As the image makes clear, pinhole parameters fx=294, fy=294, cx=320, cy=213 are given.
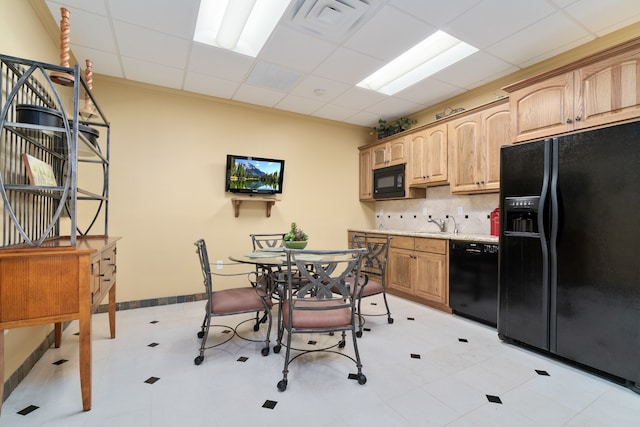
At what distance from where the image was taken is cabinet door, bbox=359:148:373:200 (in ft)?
16.9

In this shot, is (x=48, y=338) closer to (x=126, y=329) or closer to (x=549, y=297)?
(x=126, y=329)

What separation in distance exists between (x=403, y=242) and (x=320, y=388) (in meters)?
2.51

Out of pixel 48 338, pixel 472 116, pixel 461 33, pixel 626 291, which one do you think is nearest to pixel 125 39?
pixel 48 338

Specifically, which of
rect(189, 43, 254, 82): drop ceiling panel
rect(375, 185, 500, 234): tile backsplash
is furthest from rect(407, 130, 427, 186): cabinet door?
rect(189, 43, 254, 82): drop ceiling panel

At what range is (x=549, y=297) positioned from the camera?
2.37 metres

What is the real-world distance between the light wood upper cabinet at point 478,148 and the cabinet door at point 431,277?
0.91 meters

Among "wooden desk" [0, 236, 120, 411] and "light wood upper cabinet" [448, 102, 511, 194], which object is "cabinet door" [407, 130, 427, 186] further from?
"wooden desk" [0, 236, 120, 411]

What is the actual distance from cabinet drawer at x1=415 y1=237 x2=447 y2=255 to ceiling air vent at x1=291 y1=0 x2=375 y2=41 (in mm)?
2496

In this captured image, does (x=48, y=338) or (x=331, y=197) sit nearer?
(x=48, y=338)

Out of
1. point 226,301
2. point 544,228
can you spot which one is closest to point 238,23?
point 226,301

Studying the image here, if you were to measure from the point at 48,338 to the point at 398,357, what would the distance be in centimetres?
299

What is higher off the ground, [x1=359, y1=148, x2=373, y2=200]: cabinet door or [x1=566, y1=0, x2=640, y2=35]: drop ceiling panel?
[x1=566, y1=0, x2=640, y2=35]: drop ceiling panel

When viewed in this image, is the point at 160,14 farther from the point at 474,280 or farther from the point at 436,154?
the point at 474,280

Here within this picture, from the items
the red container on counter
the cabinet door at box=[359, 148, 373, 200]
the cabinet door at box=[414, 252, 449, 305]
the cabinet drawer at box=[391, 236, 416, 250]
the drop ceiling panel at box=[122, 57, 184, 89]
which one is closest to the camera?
the drop ceiling panel at box=[122, 57, 184, 89]
